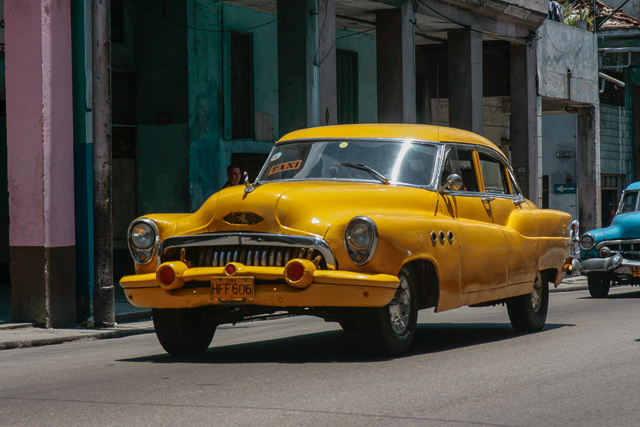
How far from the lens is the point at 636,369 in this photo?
6852 mm

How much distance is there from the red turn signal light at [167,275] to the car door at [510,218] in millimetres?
3163

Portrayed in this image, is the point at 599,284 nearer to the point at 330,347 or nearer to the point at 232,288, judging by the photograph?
the point at 330,347

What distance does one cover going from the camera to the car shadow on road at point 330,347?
738 centimetres

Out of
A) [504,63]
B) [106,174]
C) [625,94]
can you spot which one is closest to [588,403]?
[106,174]

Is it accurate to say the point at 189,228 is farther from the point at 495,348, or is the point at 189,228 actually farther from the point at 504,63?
the point at 504,63

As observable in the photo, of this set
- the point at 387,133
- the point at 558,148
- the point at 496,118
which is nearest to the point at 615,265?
the point at 387,133

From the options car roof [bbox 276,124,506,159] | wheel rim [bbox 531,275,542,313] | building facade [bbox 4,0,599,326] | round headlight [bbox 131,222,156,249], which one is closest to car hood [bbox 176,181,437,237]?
round headlight [bbox 131,222,156,249]

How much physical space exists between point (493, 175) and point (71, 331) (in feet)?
16.6

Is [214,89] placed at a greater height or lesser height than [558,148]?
greater

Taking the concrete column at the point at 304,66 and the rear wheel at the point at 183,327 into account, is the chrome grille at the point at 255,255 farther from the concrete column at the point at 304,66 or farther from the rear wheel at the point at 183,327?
the concrete column at the point at 304,66

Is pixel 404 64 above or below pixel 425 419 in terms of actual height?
above

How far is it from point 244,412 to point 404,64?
14.7 meters

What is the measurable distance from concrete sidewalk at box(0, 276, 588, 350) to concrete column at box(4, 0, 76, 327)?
0.34 meters

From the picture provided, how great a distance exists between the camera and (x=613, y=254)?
15.0m
